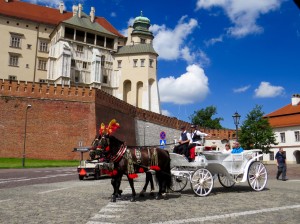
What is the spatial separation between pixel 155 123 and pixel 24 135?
22.4 m

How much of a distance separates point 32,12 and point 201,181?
210 ft

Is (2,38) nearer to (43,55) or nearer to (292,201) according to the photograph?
(43,55)

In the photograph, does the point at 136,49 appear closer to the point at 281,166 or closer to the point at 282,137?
the point at 282,137

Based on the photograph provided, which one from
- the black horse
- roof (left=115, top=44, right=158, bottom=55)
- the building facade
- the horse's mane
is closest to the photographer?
the black horse

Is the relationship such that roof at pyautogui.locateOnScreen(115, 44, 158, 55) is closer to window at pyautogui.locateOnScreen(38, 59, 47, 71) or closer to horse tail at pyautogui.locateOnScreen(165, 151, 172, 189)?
window at pyautogui.locateOnScreen(38, 59, 47, 71)

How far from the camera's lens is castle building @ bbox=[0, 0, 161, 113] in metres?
59.6

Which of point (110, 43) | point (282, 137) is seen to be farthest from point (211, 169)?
point (110, 43)

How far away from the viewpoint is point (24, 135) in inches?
1463

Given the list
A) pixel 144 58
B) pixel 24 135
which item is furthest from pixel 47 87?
pixel 144 58

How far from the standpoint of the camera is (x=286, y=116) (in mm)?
56750

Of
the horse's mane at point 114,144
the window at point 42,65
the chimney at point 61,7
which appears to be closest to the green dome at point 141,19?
the chimney at point 61,7

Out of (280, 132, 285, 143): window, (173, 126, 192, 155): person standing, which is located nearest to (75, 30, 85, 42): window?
(280, 132, 285, 143): window

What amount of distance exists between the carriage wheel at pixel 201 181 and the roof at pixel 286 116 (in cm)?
4714

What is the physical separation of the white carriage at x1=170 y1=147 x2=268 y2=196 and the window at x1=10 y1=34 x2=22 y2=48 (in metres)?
55.5
